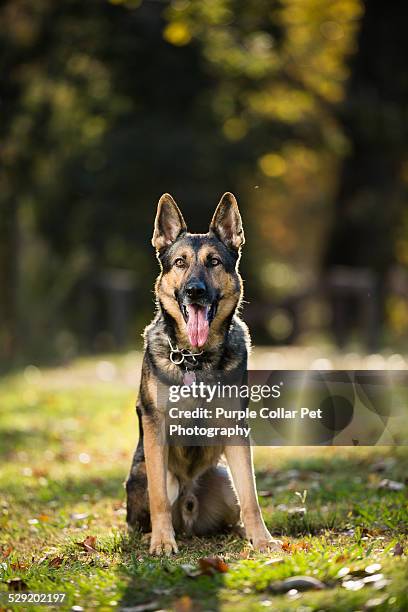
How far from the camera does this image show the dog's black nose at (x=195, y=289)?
536 cm

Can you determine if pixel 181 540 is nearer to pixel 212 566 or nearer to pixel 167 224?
pixel 212 566

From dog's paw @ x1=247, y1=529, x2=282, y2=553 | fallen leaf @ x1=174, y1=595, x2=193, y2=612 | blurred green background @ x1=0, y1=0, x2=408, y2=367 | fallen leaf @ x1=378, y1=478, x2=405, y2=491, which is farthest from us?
blurred green background @ x1=0, y1=0, x2=408, y2=367

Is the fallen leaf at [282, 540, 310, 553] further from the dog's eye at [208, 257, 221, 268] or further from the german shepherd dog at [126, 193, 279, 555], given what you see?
the dog's eye at [208, 257, 221, 268]

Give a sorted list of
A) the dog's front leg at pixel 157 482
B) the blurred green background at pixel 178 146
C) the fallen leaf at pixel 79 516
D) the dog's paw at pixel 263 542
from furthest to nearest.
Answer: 1. the blurred green background at pixel 178 146
2. the fallen leaf at pixel 79 516
3. the dog's front leg at pixel 157 482
4. the dog's paw at pixel 263 542

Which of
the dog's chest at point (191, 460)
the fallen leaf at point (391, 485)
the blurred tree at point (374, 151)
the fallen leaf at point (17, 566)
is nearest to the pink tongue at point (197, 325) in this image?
the dog's chest at point (191, 460)

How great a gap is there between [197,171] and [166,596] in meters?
17.7

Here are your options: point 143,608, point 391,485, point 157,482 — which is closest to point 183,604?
point 143,608

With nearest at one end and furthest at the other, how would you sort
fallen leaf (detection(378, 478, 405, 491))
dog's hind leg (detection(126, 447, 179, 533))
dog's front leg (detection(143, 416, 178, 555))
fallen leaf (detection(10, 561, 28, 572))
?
fallen leaf (detection(10, 561, 28, 572))
dog's front leg (detection(143, 416, 178, 555))
dog's hind leg (detection(126, 447, 179, 533))
fallen leaf (detection(378, 478, 405, 491))

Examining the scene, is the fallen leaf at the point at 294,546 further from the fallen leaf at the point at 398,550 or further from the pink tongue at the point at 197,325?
the pink tongue at the point at 197,325

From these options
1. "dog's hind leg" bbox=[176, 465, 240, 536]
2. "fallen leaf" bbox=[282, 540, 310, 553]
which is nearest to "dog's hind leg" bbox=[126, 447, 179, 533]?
"dog's hind leg" bbox=[176, 465, 240, 536]

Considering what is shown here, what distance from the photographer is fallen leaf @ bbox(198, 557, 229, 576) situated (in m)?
4.55

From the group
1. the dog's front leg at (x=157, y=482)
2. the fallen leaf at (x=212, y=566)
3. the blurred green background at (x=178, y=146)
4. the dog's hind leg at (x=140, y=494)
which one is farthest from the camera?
the blurred green background at (x=178, y=146)

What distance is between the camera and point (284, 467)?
835 cm

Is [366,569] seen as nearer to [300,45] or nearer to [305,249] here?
[300,45]
